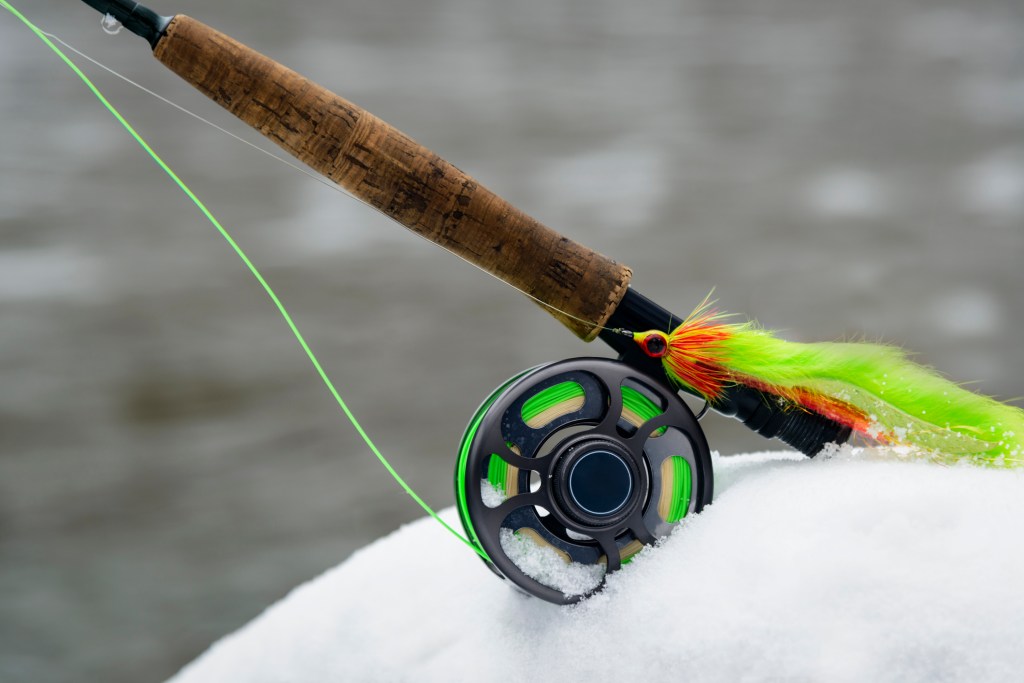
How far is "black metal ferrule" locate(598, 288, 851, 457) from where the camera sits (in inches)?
24.0

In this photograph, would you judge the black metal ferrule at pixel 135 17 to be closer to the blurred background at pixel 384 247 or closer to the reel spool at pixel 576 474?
the reel spool at pixel 576 474

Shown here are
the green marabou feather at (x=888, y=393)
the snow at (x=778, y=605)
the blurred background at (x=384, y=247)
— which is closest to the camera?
the snow at (x=778, y=605)

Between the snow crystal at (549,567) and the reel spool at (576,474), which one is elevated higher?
the reel spool at (576,474)

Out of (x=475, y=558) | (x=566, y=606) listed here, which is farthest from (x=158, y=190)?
(x=566, y=606)

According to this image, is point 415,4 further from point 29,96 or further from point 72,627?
point 72,627

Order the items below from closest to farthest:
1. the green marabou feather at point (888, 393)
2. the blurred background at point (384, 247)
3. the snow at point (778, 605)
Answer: the snow at point (778, 605) → the green marabou feather at point (888, 393) → the blurred background at point (384, 247)

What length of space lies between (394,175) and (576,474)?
0.81 ft

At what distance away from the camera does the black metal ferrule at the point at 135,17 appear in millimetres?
521

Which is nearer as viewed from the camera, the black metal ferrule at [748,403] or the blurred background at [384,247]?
the black metal ferrule at [748,403]

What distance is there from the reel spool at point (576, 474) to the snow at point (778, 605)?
19 millimetres

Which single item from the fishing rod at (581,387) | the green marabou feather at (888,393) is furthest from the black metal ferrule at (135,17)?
the green marabou feather at (888,393)

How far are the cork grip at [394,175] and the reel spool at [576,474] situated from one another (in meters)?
0.06

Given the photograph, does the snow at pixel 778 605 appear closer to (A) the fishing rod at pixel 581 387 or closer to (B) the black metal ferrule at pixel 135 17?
(A) the fishing rod at pixel 581 387

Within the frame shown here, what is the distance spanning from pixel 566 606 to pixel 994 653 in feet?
0.84
